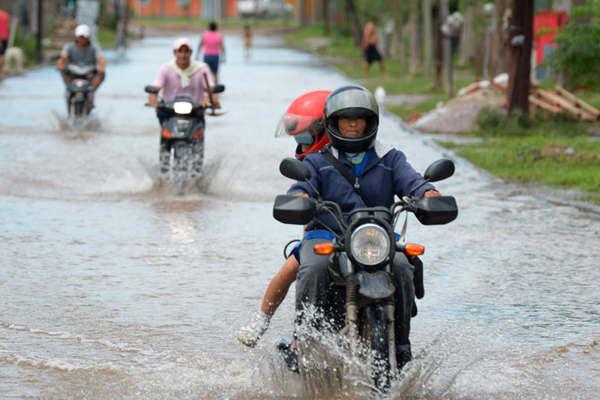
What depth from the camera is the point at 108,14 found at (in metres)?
84.7

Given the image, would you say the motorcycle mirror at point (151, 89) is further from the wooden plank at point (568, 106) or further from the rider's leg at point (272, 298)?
the wooden plank at point (568, 106)

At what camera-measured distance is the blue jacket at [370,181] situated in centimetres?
657

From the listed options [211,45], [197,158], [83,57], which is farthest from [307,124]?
[211,45]

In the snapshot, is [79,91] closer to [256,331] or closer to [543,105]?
[543,105]

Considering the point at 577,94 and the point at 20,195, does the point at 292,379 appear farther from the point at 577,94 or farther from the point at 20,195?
the point at 577,94

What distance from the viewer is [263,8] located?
5177 inches

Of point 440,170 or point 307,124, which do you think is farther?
point 307,124

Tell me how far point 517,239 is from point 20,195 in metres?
5.09

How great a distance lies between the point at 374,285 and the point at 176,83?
32.0 feet

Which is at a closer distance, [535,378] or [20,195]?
[535,378]

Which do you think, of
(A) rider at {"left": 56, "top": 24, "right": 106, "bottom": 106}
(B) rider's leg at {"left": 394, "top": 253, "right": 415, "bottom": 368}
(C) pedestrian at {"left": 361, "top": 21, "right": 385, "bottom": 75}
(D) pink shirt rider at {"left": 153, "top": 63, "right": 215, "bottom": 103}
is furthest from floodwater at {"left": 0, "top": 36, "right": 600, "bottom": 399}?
(C) pedestrian at {"left": 361, "top": 21, "right": 385, "bottom": 75}

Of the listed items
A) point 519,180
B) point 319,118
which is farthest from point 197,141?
point 319,118

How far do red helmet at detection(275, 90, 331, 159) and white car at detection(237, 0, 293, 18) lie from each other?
119201mm

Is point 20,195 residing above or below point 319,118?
below
